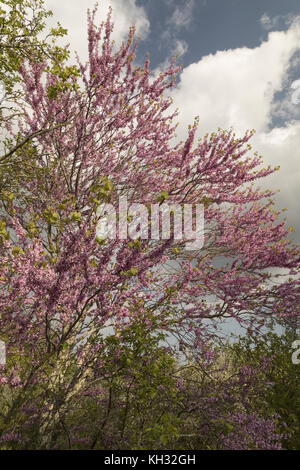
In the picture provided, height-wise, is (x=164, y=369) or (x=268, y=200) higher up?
(x=268, y=200)

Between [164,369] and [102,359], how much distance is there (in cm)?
129

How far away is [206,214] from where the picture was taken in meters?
7.89

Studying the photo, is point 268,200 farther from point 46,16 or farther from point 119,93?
point 46,16

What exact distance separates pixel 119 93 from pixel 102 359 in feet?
22.9

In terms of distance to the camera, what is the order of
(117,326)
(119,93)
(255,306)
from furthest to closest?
(119,93), (255,306), (117,326)

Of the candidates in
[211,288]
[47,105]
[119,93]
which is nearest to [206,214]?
[211,288]

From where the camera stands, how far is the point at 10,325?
4797 millimetres
